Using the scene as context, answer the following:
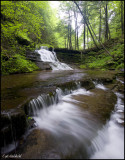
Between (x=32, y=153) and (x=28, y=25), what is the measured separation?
6869 mm

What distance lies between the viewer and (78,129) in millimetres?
2641

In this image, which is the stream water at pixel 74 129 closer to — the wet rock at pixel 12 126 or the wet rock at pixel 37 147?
the wet rock at pixel 37 147

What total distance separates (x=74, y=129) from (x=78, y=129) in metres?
0.11

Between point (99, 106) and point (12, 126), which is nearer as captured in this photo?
point (12, 126)

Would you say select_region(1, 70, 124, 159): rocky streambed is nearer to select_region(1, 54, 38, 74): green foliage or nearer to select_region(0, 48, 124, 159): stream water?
select_region(0, 48, 124, 159): stream water

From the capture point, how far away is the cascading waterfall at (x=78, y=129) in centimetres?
207

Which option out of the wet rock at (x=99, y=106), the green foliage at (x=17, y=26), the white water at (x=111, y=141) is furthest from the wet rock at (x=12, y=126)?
the green foliage at (x=17, y=26)

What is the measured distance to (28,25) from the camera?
6.24 meters

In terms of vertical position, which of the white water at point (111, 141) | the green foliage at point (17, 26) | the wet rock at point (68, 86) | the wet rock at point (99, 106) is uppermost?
the green foliage at point (17, 26)

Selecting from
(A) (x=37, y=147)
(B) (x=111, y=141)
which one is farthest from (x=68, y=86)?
(A) (x=37, y=147)

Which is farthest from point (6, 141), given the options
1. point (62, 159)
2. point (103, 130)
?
point (103, 130)

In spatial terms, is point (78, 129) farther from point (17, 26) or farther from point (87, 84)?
point (17, 26)

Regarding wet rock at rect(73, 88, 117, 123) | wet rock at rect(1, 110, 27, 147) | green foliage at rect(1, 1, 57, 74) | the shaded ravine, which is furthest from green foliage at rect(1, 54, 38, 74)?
wet rock at rect(1, 110, 27, 147)

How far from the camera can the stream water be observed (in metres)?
1.91
